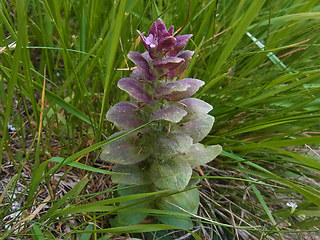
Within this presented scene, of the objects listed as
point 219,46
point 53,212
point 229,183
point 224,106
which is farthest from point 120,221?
point 219,46

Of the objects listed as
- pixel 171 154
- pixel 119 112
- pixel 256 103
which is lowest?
pixel 256 103

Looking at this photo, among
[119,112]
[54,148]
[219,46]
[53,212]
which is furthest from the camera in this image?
[219,46]

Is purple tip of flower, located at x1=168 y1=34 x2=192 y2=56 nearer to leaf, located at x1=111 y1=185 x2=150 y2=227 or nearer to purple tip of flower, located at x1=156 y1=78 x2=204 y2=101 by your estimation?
purple tip of flower, located at x1=156 y1=78 x2=204 y2=101

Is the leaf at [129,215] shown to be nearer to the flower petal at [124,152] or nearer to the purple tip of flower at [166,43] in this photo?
the flower petal at [124,152]

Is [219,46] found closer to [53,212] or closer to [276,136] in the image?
[276,136]

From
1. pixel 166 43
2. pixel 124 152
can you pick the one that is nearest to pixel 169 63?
pixel 166 43

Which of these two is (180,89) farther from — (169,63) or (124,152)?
(124,152)

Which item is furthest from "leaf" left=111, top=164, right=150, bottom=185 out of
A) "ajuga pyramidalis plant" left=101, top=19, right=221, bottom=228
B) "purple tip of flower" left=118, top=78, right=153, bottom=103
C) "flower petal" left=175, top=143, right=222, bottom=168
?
"purple tip of flower" left=118, top=78, right=153, bottom=103
